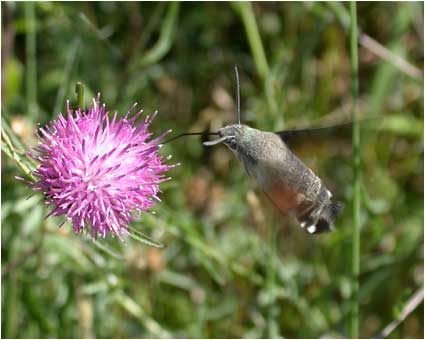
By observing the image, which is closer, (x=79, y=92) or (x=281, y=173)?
(x=79, y=92)

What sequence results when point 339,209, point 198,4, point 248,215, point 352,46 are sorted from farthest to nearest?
1. point 198,4
2. point 248,215
3. point 352,46
4. point 339,209

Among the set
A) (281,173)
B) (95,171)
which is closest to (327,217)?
(281,173)

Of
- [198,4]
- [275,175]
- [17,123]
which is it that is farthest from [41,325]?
[198,4]

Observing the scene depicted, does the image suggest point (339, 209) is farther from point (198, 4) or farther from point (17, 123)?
point (198, 4)

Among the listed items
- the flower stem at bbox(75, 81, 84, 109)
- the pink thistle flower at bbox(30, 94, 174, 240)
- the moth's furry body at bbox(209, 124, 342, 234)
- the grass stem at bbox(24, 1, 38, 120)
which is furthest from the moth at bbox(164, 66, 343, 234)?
the grass stem at bbox(24, 1, 38, 120)

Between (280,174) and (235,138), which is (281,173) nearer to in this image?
(280,174)

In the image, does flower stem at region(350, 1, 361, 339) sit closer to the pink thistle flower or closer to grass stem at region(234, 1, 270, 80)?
grass stem at region(234, 1, 270, 80)
